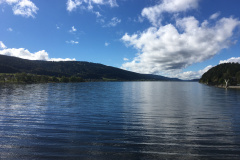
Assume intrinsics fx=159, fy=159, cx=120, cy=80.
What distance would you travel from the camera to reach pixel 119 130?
23.1 meters

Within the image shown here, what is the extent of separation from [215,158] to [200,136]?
259 inches

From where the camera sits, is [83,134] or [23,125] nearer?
[83,134]

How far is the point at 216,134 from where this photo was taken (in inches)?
850

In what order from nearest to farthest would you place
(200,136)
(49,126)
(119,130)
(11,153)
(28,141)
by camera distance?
1. (11,153)
2. (28,141)
3. (200,136)
4. (119,130)
5. (49,126)

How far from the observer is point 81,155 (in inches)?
590

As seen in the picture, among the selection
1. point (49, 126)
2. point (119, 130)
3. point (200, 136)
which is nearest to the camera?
point (200, 136)

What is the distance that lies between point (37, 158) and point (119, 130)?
1146cm

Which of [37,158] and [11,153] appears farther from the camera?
[11,153]

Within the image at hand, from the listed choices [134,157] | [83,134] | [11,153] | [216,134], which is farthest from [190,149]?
[11,153]

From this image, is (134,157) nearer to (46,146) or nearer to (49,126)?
(46,146)

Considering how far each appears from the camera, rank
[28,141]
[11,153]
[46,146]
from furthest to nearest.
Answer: [28,141] → [46,146] → [11,153]

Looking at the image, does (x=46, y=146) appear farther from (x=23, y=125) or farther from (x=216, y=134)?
(x=216, y=134)

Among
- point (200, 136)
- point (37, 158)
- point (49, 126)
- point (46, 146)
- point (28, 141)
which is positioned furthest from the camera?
point (49, 126)

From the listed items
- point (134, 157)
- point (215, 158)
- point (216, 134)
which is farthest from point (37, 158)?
point (216, 134)
